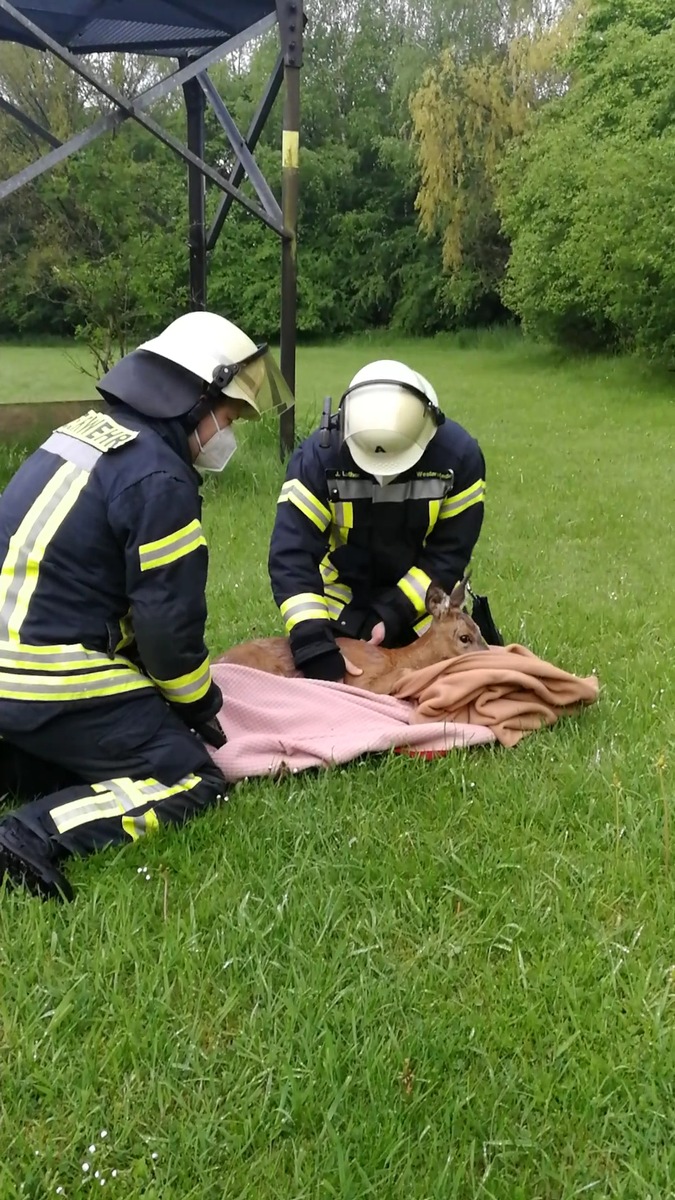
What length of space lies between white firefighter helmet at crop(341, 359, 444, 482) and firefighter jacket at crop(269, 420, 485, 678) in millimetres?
230

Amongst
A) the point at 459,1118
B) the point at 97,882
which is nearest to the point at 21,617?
the point at 97,882

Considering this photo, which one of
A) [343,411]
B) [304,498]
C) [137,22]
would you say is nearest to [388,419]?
[343,411]

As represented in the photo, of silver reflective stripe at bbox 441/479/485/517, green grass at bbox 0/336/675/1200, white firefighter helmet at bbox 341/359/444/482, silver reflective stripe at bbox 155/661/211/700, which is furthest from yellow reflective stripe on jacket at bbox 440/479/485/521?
silver reflective stripe at bbox 155/661/211/700

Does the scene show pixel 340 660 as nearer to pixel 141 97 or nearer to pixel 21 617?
pixel 21 617

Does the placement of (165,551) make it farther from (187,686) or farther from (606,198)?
(606,198)

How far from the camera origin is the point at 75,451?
121 inches

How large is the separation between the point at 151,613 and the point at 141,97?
19.1 feet

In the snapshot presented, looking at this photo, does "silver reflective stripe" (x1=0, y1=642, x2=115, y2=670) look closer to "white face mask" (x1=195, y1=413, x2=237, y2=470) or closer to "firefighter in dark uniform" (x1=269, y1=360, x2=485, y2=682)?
"white face mask" (x1=195, y1=413, x2=237, y2=470)

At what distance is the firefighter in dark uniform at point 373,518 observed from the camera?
165 inches

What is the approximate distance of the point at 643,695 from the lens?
4.32 meters

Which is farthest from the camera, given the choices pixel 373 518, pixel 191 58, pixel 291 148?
pixel 191 58

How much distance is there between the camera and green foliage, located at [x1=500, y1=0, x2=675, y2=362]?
15688 mm

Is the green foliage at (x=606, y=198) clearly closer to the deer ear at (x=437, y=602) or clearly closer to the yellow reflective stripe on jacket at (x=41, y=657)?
the deer ear at (x=437, y=602)

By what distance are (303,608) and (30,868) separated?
5.83 ft
